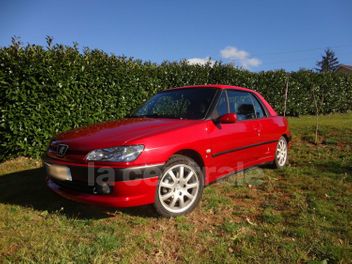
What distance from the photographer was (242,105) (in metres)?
5.29

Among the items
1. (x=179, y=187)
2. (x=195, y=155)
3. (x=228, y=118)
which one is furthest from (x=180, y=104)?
(x=179, y=187)

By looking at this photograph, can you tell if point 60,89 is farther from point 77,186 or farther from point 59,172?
point 77,186

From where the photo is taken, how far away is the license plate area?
12.7 feet

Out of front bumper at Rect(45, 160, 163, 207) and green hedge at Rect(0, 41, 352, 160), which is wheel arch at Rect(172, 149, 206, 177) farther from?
green hedge at Rect(0, 41, 352, 160)

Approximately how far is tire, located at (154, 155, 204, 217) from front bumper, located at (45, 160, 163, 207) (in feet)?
0.48

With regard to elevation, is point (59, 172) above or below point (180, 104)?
below

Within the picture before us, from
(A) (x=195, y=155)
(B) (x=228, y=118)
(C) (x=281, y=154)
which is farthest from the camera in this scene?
(C) (x=281, y=154)

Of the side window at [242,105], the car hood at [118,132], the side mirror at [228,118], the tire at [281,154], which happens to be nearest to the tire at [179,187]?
the car hood at [118,132]

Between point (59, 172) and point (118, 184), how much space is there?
818mm

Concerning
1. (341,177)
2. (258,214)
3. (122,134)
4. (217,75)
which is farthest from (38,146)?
(217,75)

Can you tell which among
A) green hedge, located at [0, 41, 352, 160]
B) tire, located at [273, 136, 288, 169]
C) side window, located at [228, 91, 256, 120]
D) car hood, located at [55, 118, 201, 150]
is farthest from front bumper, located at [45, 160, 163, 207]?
green hedge, located at [0, 41, 352, 160]

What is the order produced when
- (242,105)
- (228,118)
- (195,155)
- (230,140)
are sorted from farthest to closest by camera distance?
(242,105) → (230,140) → (228,118) → (195,155)

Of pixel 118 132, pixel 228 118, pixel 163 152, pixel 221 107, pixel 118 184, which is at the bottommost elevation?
pixel 118 184

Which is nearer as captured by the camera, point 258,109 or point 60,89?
point 258,109
